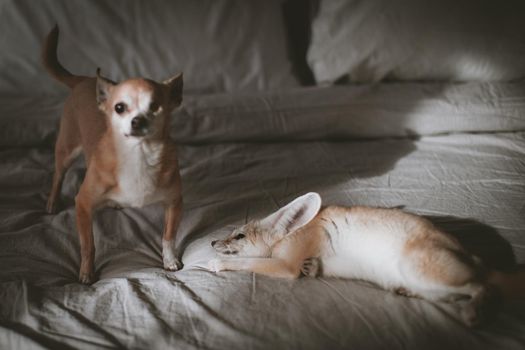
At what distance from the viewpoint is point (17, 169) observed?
4.72 feet

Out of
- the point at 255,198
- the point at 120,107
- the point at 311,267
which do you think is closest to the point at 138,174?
the point at 120,107

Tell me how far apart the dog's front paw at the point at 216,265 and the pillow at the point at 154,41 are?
0.88 m

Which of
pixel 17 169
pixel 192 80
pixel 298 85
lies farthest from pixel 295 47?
pixel 17 169

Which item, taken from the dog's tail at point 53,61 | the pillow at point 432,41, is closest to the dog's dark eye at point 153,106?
the dog's tail at point 53,61

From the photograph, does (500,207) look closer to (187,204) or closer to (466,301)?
(466,301)

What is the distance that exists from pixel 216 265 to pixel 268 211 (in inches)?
11.5

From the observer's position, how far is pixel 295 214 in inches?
45.0

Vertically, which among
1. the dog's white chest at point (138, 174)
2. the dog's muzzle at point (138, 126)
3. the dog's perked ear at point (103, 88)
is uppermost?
the dog's perked ear at point (103, 88)

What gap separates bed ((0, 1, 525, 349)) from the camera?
0.85 meters

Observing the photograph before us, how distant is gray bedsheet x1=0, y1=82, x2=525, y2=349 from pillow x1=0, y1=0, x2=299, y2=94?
0.13 metres

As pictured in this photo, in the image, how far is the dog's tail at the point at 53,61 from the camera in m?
1.39

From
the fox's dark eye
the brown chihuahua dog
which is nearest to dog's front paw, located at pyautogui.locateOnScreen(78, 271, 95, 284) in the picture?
the brown chihuahua dog

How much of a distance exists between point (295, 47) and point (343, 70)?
0.25 meters

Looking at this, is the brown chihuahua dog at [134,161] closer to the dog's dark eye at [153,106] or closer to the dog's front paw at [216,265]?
the dog's dark eye at [153,106]
